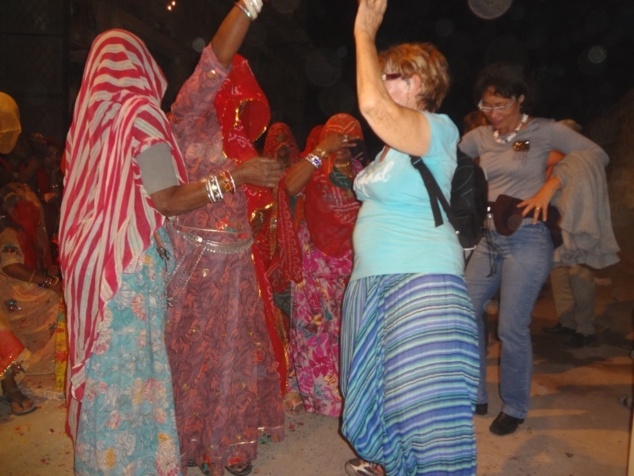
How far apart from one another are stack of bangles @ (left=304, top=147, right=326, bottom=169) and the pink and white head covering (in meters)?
1.08

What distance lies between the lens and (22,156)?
440 cm

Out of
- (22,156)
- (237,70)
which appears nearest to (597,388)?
(237,70)

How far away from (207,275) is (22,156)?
2.93m

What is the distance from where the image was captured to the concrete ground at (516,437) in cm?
274

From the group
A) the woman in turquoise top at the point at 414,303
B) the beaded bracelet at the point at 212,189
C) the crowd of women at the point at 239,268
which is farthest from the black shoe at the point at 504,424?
the beaded bracelet at the point at 212,189

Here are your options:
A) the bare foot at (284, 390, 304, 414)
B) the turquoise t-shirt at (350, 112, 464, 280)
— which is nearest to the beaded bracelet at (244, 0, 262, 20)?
the turquoise t-shirt at (350, 112, 464, 280)

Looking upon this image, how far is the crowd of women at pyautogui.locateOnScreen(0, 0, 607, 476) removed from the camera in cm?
179

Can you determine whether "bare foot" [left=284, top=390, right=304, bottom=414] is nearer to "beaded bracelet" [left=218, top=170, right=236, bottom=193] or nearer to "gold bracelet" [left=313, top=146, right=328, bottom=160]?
"gold bracelet" [left=313, top=146, right=328, bottom=160]

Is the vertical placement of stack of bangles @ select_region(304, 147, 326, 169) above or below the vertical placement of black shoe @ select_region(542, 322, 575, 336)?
above

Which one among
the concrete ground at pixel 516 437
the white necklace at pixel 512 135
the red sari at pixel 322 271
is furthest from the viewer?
the red sari at pixel 322 271

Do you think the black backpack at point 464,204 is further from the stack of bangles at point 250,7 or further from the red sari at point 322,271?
the red sari at point 322,271

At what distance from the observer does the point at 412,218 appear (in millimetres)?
1822

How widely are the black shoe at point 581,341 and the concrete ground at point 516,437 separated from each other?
578 mm

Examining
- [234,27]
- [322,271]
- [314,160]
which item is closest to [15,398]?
[322,271]
